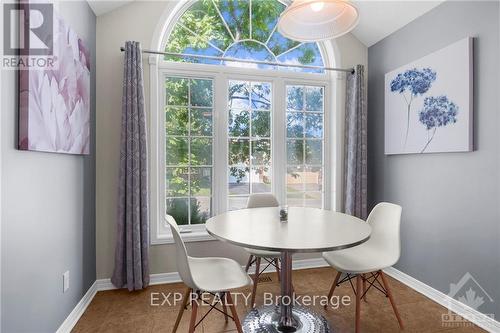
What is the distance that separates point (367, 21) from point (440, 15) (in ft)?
2.35

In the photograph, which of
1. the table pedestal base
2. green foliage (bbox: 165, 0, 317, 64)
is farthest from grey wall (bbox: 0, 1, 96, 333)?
the table pedestal base

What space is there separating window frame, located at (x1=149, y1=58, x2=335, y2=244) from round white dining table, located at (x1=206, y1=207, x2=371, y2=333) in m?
0.81

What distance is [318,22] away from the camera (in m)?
1.70

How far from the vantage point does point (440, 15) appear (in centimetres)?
235

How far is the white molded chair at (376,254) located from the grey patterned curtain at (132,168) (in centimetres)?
163

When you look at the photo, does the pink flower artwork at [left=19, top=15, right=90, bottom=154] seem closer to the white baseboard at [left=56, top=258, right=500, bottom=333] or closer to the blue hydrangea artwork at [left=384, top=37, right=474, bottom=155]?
the white baseboard at [left=56, top=258, right=500, bottom=333]

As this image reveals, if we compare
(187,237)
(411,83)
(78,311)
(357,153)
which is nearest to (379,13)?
(411,83)

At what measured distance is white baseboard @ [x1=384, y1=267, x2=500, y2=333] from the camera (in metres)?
1.95

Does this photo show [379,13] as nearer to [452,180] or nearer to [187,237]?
[452,180]

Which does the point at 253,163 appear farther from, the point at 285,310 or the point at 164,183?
the point at 285,310

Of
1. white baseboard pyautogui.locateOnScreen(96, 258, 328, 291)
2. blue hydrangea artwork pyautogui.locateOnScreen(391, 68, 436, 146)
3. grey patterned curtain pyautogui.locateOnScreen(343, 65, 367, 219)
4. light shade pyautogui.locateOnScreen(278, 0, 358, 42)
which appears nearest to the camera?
light shade pyautogui.locateOnScreen(278, 0, 358, 42)

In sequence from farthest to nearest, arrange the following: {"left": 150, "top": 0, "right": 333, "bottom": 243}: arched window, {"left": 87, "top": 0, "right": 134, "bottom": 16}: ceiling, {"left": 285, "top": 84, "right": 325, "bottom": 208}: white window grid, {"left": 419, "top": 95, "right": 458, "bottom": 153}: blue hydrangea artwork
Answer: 1. {"left": 285, "top": 84, "right": 325, "bottom": 208}: white window grid
2. {"left": 150, "top": 0, "right": 333, "bottom": 243}: arched window
3. {"left": 87, "top": 0, "right": 134, "bottom": 16}: ceiling
4. {"left": 419, "top": 95, "right": 458, "bottom": 153}: blue hydrangea artwork

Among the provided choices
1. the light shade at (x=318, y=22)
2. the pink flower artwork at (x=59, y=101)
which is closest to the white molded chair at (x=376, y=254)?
the light shade at (x=318, y=22)

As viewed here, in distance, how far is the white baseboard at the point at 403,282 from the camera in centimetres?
195
